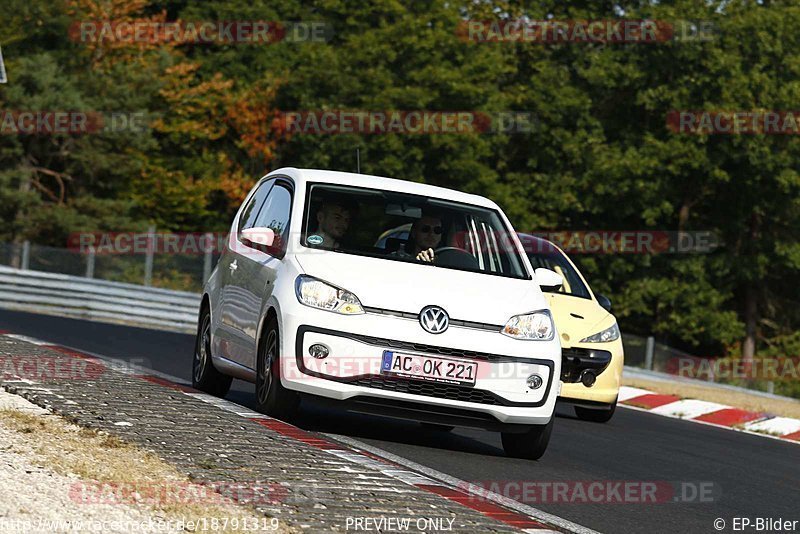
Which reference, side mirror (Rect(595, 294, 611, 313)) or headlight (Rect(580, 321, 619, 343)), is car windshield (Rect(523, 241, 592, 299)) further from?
headlight (Rect(580, 321, 619, 343))

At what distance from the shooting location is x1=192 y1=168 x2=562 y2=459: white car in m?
9.49

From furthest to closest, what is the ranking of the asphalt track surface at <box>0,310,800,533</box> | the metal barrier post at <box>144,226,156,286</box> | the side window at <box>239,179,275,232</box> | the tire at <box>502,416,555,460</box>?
the metal barrier post at <box>144,226,156,286</box> → the side window at <box>239,179,275,232</box> → the tire at <box>502,416,555,460</box> → the asphalt track surface at <box>0,310,800,533</box>

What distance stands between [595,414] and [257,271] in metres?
5.44

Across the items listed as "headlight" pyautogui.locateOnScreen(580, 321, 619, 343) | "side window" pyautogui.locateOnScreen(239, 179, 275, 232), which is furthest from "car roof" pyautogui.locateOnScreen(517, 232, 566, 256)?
"side window" pyautogui.locateOnScreen(239, 179, 275, 232)

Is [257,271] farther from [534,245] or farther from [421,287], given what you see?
[534,245]

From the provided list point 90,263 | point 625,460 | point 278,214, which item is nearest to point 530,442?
point 625,460

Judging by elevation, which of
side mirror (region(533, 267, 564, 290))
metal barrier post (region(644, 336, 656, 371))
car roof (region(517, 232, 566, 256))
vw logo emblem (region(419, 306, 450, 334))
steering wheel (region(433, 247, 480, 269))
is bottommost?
metal barrier post (region(644, 336, 656, 371))

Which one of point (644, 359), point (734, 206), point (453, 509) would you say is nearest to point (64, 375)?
point (453, 509)

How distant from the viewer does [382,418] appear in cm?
1220

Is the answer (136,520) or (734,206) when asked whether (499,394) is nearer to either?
(136,520)

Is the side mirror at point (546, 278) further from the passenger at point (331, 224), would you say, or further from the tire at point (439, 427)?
the tire at point (439, 427)

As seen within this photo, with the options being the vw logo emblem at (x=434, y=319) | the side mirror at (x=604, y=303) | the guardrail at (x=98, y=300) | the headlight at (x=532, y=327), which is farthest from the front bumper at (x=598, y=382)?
the guardrail at (x=98, y=300)

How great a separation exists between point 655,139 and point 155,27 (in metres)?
18.4

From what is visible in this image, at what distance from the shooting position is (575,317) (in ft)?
47.4
